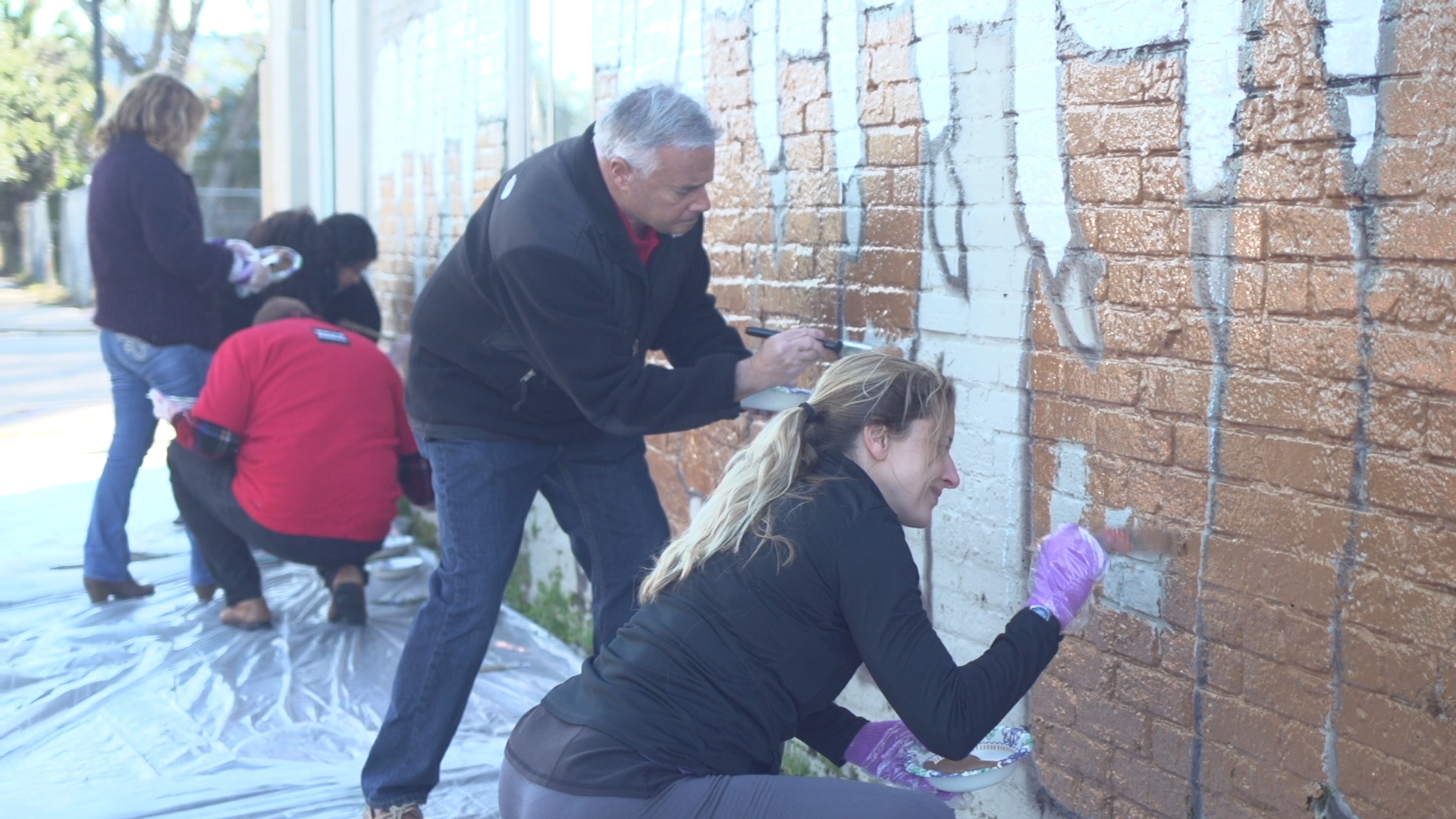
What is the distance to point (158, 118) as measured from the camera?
492 centimetres

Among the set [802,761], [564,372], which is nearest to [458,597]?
[564,372]

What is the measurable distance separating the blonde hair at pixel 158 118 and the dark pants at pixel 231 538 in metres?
1.13

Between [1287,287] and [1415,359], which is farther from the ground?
[1287,287]

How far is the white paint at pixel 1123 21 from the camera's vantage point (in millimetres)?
2381

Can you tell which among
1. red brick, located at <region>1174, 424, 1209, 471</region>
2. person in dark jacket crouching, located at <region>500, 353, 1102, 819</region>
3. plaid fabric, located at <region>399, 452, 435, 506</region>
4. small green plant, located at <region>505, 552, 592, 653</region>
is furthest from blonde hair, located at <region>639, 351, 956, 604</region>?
plaid fabric, located at <region>399, 452, 435, 506</region>

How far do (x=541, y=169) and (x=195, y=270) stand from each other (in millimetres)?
2466

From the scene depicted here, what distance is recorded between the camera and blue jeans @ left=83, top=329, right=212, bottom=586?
16.6ft

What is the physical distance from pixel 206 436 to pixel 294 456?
0.98 feet

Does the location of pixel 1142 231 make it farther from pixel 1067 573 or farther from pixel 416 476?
pixel 416 476

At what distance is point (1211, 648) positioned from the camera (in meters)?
2.41

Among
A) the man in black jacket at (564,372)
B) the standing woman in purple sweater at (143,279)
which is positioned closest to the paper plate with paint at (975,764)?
the man in black jacket at (564,372)

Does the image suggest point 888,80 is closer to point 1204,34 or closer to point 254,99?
point 1204,34

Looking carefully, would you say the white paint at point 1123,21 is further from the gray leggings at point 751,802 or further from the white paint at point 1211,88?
the gray leggings at point 751,802

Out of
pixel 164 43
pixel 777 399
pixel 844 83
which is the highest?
pixel 164 43
